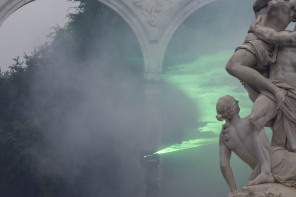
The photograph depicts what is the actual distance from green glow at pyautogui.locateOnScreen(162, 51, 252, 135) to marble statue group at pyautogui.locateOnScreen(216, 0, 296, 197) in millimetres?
9248

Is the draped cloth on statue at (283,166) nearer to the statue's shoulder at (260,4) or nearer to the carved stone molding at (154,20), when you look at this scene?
the statue's shoulder at (260,4)

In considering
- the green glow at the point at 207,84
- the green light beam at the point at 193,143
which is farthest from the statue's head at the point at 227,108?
the green light beam at the point at 193,143

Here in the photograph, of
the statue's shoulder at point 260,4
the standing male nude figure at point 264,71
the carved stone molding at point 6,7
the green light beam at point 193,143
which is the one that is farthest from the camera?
the green light beam at point 193,143

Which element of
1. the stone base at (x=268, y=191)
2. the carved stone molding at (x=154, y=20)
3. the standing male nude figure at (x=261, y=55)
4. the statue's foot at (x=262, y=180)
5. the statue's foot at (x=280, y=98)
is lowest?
the stone base at (x=268, y=191)

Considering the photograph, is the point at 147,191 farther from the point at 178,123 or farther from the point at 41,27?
the point at 41,27

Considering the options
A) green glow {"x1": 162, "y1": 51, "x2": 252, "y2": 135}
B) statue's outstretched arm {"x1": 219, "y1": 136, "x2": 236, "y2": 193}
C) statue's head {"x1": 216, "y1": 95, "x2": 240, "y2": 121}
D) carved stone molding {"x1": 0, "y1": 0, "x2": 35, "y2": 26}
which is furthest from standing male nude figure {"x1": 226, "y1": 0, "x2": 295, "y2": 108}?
green glow {"x1": 162, "y1": 51, "x2": 252, "y2": 135}

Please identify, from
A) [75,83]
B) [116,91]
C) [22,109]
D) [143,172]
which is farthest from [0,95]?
[143,172]

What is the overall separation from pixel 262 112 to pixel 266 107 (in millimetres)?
56

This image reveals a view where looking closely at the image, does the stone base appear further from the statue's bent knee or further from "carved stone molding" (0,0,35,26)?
"carved stone molding" (0,0,35,26)

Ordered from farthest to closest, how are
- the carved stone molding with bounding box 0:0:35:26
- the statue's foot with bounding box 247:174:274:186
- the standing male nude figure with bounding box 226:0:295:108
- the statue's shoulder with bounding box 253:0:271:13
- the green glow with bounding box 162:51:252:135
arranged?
the green glow with bounding box 162:51:252:135
the carved stone molding with bounding box 0:0:35:26
the statue's shoulder with bounding box 253:0:271:13
the standing male nude figure with bounding box 226:0:295:108
the statue's foot with bounding box 247:174:274:186

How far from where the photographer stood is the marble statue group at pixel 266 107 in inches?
151

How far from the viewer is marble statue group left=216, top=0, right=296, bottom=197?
151 inches

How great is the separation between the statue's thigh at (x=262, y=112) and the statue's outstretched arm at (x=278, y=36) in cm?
45

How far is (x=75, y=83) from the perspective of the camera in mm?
13789
